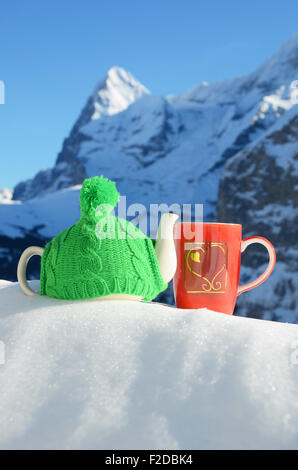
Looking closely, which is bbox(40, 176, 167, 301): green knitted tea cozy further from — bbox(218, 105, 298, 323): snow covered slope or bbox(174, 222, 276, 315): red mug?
bbox(218, 105, 298, 323): snow covered slope

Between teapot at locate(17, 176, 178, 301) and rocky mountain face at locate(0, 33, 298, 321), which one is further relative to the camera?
rocky mountain face at locate(0, 33, 298, 321)

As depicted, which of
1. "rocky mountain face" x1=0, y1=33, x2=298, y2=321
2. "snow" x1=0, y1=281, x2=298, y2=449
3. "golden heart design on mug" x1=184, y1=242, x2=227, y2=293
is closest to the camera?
"snow" x1=0, y1=281, x2=298, y2=449

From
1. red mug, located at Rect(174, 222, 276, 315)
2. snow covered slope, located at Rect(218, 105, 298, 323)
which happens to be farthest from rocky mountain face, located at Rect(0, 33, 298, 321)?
red mug, located at Rect(174, 222, 276, 315)

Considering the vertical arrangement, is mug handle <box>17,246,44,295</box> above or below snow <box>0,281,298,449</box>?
above

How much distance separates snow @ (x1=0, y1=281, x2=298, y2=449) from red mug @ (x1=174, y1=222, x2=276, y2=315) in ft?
0.61

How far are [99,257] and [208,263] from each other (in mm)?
226

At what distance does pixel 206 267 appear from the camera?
834mm

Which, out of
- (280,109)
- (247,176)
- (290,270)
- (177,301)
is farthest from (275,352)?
(280,109)

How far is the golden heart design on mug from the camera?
0.83 metres

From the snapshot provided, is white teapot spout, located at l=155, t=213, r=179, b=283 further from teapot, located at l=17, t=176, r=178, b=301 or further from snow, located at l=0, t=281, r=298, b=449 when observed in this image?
snow, located at l=0, t=281, r=298, b=449

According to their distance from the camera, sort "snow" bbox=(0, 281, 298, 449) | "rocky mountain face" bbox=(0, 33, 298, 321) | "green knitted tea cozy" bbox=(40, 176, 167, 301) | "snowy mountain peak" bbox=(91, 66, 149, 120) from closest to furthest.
A: "snow" bbox=(0, 281, 298, 449) < "green knitted tea cozy" bbox=(40, 176, 167, 301) < "rocky mountain face" bbox=(0, 33, 298, 321) < "snowy mountain peak" bbox=(91, 66, 149, 120)

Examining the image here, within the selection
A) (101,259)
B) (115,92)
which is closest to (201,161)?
(115,92)

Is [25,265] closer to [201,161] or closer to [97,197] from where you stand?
[97,197]

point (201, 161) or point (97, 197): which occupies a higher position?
point (201, 161)
